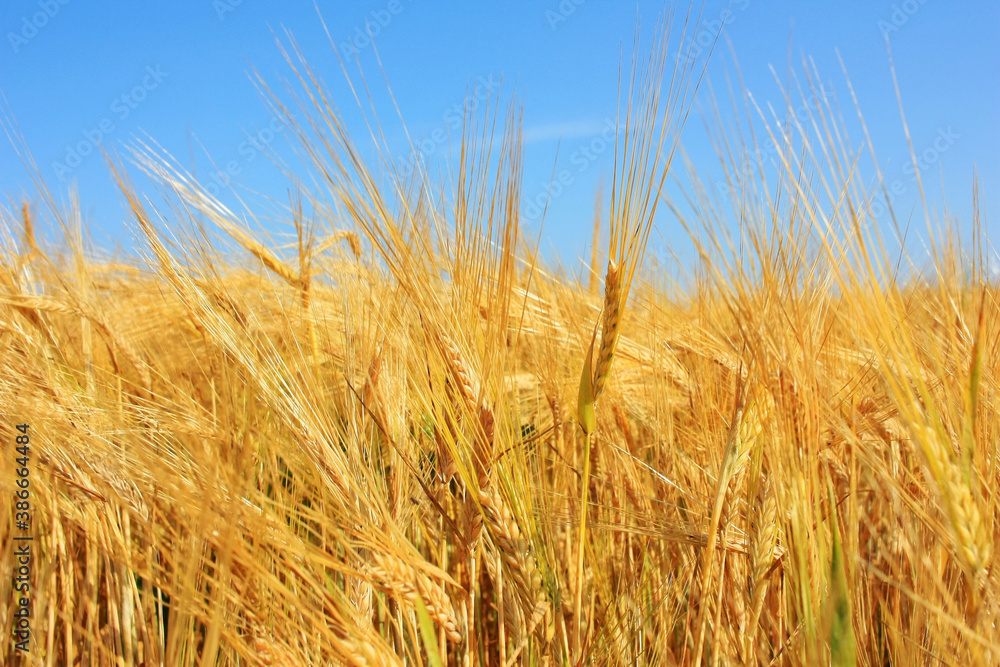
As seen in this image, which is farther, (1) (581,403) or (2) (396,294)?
(2) (396,294)

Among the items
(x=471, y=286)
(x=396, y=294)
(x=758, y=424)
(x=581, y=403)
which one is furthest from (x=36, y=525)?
(x=758, y=424)

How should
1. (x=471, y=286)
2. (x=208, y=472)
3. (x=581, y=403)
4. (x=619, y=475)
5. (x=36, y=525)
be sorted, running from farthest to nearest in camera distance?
(x=619, y=475) → (x=36, y=525) → (x=471, y=286) → (x=581, y=403) → (x=208, y=472)

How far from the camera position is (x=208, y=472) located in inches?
23.3

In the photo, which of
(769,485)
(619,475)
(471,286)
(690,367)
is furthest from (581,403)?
(690,367)

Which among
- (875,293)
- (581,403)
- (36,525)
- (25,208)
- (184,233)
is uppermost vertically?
(25,208)

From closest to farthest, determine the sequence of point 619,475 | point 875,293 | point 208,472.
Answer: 1. point 208,472
2. point 875,293
3. point 619,475

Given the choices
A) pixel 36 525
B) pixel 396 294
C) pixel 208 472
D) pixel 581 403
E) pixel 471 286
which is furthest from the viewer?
pixel 36 525

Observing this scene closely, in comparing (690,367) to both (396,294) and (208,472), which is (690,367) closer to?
(396,294)

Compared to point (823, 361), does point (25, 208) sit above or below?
above

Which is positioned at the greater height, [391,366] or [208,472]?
[391,366]

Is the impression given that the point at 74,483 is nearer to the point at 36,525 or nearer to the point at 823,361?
the point at 36,525

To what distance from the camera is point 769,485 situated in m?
0.95

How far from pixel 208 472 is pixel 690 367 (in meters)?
1.17

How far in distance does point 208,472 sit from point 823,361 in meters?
1.03
